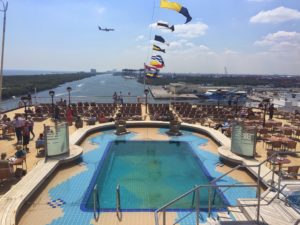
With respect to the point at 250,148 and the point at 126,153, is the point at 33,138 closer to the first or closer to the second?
the point at 126,153

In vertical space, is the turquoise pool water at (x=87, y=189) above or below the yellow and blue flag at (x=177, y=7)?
below

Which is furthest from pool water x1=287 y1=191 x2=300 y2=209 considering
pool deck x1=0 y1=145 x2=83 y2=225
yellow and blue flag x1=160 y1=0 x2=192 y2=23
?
yellow and blue flag x1=160 y1=0 x2=192 y2=23

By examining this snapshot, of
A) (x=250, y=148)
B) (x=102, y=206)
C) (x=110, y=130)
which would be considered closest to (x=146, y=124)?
(x=110, y=130)

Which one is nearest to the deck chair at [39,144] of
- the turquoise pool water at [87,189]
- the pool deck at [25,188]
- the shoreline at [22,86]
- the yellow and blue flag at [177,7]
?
the pool deck at [25,188]

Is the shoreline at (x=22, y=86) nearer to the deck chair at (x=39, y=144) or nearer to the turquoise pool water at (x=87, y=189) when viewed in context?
the deck chair at (x=39, y=144)

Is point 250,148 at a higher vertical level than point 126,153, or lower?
higher

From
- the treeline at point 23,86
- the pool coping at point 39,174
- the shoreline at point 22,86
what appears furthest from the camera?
the treeline at point 23,86

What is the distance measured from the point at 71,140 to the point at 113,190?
14.4ft

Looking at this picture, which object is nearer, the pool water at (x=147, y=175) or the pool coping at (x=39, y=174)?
the pool coping at (x=39, y=174)

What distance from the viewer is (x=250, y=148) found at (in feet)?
32.5

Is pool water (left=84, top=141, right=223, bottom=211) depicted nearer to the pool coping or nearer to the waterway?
the pool coping

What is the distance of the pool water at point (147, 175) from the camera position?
7324 millimetres

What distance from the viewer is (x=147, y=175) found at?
9273 millimetres

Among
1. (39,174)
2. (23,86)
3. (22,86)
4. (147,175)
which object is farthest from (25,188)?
(22,86)
